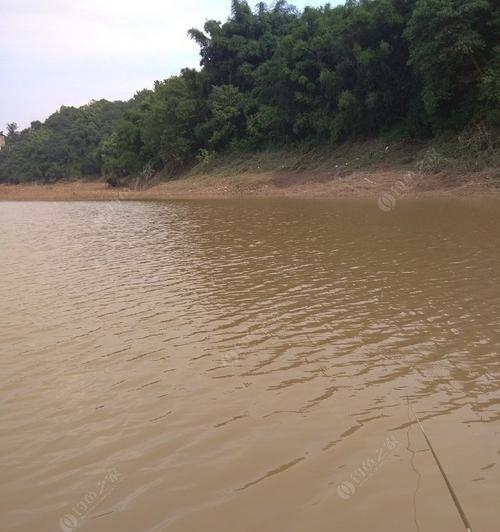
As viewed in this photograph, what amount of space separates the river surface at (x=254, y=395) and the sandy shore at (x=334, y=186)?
44.3ft

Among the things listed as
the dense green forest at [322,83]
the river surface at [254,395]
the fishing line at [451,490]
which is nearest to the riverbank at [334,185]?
the dense green forest at [322,83]

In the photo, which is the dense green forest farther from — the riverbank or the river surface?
the river surface

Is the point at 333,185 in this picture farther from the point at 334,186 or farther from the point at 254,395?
the point at 254,395

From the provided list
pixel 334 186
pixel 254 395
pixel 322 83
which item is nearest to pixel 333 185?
pixel 334 186

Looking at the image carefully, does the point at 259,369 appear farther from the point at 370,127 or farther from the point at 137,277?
the point at 370,127

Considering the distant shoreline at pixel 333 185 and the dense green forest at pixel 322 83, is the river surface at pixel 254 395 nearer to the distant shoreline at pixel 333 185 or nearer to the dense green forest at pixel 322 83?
the distant shoreline at pixel 333 185

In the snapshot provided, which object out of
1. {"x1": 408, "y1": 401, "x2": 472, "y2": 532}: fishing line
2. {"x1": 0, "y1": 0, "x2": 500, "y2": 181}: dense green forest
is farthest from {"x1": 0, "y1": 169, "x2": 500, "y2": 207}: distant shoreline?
{"x1": 408, "y1": 401, "x2": 472, "y2": 532}: fishing line

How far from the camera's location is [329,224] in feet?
56.0

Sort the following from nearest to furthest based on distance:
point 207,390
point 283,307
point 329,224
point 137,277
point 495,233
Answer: point 207,390, point 283,307, point 137,277, point 495,233, point 329,224

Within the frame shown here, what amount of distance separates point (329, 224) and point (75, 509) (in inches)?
564

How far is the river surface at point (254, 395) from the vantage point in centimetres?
354

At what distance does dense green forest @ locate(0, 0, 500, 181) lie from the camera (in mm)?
24531

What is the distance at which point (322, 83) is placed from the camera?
108 ft

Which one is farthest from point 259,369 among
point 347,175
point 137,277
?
point 347,175
